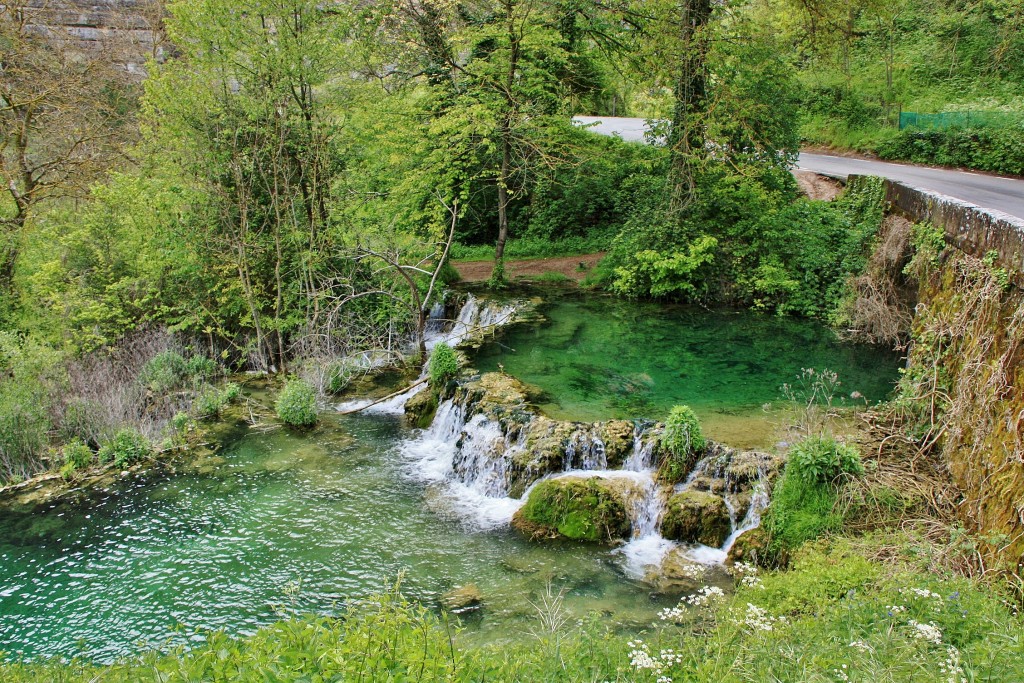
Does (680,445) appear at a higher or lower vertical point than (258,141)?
lower

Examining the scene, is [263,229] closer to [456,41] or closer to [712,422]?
[456,41]

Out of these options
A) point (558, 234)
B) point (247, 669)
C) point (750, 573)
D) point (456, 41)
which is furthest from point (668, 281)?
point (247, 669)

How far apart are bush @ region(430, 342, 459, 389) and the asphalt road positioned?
8.69m

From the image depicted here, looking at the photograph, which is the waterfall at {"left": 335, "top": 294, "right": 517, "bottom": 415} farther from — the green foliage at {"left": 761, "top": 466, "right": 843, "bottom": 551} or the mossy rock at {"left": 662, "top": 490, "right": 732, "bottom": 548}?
the green foliage at {"left": 761, "top": 466, "right": 843, "bottom": 551}

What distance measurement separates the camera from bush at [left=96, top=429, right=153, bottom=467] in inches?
432

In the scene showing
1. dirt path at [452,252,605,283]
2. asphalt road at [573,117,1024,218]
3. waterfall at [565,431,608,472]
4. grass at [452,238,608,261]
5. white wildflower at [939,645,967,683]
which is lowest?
waterfall at [565,431,608,472]

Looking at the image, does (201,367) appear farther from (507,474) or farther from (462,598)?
(462,598)

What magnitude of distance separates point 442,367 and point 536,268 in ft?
27.2

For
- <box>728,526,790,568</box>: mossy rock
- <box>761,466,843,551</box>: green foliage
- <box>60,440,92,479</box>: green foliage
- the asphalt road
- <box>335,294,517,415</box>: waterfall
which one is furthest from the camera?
<box>335,294,517,415</box>: waterfall

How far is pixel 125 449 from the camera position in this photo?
11062 mm

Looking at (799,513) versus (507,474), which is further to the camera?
(507,474)

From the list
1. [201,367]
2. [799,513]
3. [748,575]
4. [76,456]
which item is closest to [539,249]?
[201,367]

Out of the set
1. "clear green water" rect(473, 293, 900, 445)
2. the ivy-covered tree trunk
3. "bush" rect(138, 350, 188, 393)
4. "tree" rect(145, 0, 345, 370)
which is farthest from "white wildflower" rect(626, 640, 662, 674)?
the ivy-covered tree trunk

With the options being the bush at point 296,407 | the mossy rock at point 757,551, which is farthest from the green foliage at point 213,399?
the mossy rock at point 757,551
